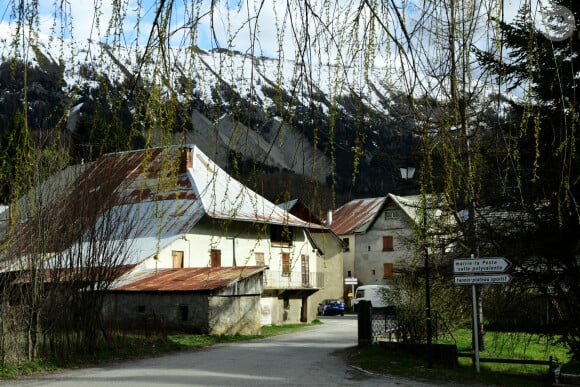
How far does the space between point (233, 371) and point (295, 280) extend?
2279cm

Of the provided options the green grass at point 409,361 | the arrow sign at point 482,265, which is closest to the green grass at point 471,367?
the green grass at point 409,361

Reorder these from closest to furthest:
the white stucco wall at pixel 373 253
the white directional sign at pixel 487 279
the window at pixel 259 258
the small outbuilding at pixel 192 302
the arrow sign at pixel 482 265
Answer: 1. the arrow sign at pixel 482 265
2. the white directional sign at pixel 487 279
3. the small outbuilding at pixel 192 302
4. the window at pixel 259 258
5. the white stucco wall at pixel 373 253

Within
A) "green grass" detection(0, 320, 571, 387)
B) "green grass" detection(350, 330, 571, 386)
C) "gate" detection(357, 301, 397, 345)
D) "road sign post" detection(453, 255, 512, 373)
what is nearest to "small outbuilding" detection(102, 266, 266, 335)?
"green grass" detection(0, 320, 571, 387)

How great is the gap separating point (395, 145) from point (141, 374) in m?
12.1

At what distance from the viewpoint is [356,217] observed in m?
59.6

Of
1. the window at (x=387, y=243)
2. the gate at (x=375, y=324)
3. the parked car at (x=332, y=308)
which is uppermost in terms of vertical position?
the window at (x=387, y=243)

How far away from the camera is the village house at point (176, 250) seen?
13.9ft

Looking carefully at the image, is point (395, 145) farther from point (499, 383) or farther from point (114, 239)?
point (114, 239)

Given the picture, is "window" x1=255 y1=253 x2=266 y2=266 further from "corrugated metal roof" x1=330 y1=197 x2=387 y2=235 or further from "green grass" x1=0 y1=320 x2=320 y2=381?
"corrugated metal roof" x1=330 y1=197 x2=387 y2=235

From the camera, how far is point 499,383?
1355cm

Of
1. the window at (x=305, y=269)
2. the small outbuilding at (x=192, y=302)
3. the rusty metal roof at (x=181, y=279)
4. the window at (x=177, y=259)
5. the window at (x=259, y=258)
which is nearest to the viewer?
the small outbuilding at (x=192, y=302)

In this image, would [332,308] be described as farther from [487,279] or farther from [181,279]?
[487,279]

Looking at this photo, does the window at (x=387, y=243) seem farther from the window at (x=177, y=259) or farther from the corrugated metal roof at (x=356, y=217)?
the window at (x=177, y=259)

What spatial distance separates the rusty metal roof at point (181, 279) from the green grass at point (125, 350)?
2.10m
